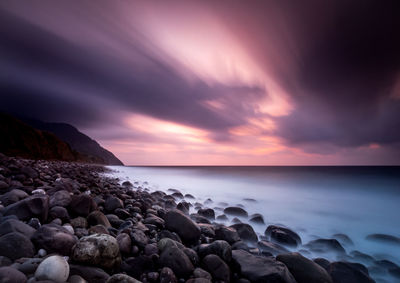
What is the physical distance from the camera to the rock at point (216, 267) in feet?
8.17

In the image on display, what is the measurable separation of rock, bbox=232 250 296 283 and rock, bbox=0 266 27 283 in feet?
8.03

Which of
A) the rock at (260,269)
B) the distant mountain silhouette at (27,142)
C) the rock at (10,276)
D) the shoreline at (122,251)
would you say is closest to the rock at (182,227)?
the shoreline at (122,251)

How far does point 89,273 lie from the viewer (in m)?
1.75

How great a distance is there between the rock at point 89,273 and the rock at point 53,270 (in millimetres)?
208

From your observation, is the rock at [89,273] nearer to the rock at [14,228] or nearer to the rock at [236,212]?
the rock at [14,228]

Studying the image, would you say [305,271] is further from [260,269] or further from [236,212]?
[236,212]

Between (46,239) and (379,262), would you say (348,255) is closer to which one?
(379,262)

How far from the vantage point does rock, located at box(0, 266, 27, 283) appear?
4.42 ft

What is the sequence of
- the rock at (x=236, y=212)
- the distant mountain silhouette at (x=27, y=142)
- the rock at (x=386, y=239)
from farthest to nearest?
1. the distant mountain silhouette at (x=27, y=142)
2. the rock at (x=236, y=212)
3. the rock at (x=386, y=239)

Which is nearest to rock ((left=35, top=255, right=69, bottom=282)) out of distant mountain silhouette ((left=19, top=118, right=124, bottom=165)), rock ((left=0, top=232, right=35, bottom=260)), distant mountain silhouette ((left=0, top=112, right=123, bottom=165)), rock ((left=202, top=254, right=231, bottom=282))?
rock ((left=0, top=232, right=35, bottom=260))

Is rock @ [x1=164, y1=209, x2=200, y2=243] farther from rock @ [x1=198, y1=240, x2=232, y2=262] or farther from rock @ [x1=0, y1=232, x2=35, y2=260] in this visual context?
rock @ [x1=0, y1=232, x2=35, y2=260]

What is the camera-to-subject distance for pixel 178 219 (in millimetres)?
3760

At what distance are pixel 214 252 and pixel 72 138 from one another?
559ft

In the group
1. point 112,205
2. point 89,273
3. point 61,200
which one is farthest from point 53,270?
point 112,205
